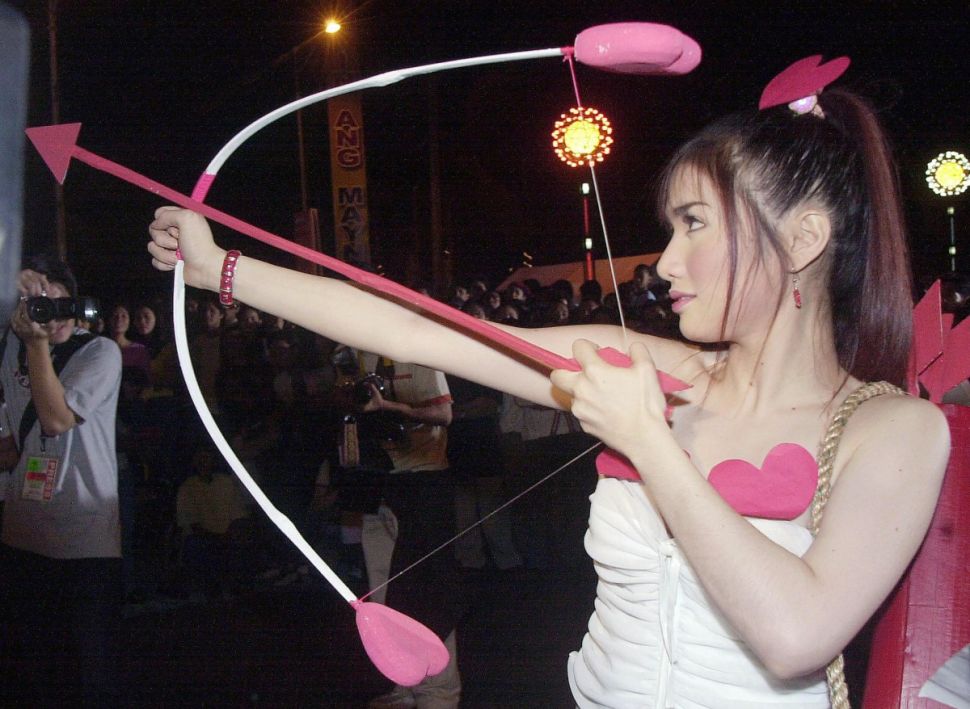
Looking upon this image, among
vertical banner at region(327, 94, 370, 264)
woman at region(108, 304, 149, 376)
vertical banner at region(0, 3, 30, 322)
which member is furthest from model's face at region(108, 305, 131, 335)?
vertical banner at region(327, 94, 370, 264)

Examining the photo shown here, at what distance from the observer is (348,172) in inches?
320

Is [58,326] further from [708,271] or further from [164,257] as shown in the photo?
[708,271]

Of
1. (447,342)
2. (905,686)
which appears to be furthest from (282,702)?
(905,686)

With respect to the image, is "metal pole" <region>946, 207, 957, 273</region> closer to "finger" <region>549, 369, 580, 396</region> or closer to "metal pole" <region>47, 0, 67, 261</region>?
"metal pole" <region>47, 0, 67, 261</region>

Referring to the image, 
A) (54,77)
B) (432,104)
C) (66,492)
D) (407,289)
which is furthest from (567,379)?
(432,104)

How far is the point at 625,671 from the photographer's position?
1.21m

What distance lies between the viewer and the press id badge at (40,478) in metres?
2.56

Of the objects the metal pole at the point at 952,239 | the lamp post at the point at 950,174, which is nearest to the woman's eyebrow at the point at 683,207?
the metal pole at the point at 952,239

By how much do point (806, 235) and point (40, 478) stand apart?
7.84ft

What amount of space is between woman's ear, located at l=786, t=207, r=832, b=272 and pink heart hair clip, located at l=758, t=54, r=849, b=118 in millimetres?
161

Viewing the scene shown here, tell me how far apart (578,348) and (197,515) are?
4.47 meters

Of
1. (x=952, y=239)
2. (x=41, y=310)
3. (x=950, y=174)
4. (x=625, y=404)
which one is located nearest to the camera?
(x=625, y=404)

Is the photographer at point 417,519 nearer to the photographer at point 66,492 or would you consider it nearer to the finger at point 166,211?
the photographer at point 66,492

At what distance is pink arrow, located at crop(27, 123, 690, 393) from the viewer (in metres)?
1.08
